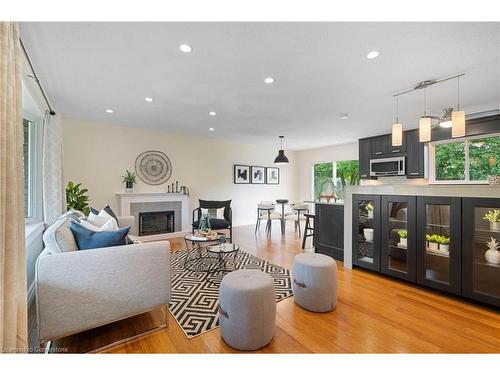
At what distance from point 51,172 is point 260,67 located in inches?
127

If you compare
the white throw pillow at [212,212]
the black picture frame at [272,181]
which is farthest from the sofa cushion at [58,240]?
the black picture frame at [272,181]

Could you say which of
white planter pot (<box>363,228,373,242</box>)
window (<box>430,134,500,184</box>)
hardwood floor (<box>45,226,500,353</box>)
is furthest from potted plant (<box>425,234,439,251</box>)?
window (<box>430,134,500,184</box>)

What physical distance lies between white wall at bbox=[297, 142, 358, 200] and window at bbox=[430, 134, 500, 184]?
6.76 ft

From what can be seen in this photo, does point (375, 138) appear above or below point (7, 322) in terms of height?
above

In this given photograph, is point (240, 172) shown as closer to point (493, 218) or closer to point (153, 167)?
point (153, 167)

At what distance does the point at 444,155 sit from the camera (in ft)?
15.3

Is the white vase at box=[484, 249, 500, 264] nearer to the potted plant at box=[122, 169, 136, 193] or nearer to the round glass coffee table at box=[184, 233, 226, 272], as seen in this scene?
the round glass coffee table at box=[184, 233, 226, 272]

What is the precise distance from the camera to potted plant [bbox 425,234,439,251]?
2643mm

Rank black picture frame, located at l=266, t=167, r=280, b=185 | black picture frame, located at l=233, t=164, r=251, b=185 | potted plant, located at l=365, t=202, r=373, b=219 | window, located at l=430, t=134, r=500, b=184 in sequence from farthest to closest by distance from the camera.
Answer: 1. black picture frame, located at l=266, t=167, r=280, b=185
2. black picture frame, located at l=233, t=164, r=251, b=185
3. window, located at l=430, t=134, r=500, b=184
4. potted plant, located at l=365, t=202, r=373, b=219

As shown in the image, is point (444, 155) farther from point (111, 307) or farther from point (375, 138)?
point (111, 307)

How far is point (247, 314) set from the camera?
5.43ft

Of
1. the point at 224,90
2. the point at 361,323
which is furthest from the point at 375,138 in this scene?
the point at 361,323

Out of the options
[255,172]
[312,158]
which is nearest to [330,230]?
[255,172]

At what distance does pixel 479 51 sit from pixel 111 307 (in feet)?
12.6
